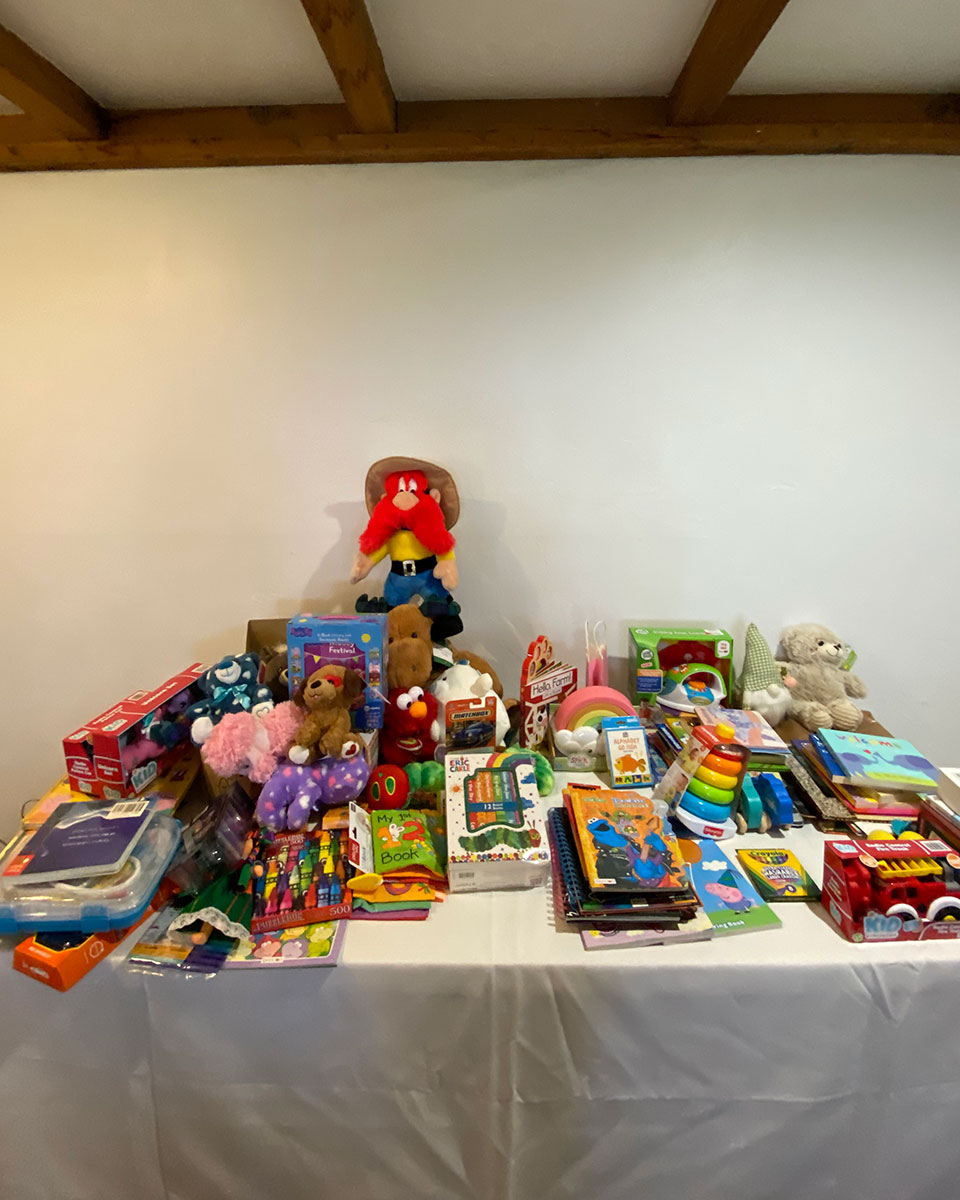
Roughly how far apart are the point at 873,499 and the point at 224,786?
1380 mm

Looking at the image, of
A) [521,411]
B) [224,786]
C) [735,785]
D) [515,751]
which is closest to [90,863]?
[224,786]

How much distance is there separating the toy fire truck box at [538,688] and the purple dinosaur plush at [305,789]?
0.32m

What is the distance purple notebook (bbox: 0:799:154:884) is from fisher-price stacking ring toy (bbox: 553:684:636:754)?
0.68m

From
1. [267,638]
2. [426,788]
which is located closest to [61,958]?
[426,788]

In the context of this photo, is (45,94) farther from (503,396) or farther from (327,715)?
(327,715)

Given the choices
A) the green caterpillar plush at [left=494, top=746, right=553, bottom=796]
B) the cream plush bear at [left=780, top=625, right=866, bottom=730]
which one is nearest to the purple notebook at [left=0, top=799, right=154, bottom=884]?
the green caterpillar plush at [left=494, top=746, right=553, bottom=796]

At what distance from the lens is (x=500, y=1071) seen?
0.84 m

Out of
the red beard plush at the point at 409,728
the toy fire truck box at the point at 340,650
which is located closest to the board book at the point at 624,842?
the red beard plush at the point at 409,728

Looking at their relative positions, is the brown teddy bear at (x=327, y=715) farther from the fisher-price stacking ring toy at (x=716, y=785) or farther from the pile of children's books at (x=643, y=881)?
the fisher-price stacking ring toy at (x=716, y=785)

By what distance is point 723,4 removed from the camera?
871mm

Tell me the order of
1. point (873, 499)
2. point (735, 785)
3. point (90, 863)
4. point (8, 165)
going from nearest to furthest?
1. point (90, 863)
2. point (735, 785)
3. point (8, 165)
4. point (873, 499)

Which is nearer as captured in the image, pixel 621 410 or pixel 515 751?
pixel 515 751

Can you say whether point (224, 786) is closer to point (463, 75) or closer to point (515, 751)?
point (515, 751)

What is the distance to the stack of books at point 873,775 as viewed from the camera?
3.39 ft
